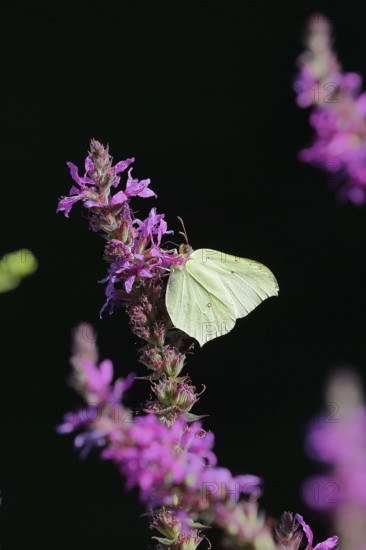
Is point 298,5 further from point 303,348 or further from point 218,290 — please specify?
point 218,290

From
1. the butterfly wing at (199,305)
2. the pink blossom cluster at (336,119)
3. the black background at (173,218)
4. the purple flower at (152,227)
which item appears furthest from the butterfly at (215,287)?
the black background at (173,218)

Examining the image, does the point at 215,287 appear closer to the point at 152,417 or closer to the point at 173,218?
the point at 152,417

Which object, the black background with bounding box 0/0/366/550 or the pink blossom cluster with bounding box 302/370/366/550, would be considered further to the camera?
the black background with bounding box 0/0/366/550

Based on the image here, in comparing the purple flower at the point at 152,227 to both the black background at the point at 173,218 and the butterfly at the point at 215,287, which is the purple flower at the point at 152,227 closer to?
the butterfly at the point at 215,287

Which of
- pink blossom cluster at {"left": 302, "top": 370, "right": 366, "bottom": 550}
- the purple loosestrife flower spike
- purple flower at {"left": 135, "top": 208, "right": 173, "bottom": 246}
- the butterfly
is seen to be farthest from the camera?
the butterfly

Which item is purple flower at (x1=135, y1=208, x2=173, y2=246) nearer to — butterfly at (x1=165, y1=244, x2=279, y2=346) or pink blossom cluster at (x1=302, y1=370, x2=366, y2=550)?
butterfly at (x1=165, y1=244, x2=279, y2=346)

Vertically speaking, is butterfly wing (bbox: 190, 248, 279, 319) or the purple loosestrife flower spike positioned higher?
the purple loosestrife flower spike

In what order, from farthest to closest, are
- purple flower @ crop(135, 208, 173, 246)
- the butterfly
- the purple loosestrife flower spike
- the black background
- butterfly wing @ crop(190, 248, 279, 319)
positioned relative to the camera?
the black background, butterfly wing @ crop(190, 248, 279, 319), the butterfly, purple flower @ crop(135, 208, 173, 246), the purple loosestrife flower spike

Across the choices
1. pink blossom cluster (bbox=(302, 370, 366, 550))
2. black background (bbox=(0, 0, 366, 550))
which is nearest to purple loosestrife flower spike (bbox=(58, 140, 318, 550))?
pink blossom cluster (bbox=(302, 370, 366, 550))
